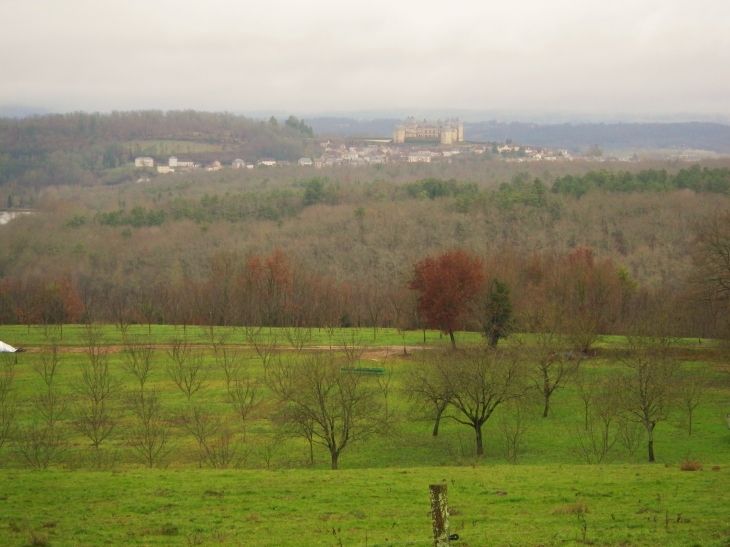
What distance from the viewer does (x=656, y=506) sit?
15633mm

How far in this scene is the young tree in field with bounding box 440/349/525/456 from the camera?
26.2 m

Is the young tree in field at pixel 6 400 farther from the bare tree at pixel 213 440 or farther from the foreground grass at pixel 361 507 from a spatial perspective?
the bare tree at pixel 213 440

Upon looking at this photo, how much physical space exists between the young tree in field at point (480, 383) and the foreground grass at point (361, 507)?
5303mm

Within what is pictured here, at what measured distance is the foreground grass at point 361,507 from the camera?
14000 millimetres

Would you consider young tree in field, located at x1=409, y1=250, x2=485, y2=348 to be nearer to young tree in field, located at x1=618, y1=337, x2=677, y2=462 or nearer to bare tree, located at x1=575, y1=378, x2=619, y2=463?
bare tree, located at x1=575, y1=378, x2=619, y2=463

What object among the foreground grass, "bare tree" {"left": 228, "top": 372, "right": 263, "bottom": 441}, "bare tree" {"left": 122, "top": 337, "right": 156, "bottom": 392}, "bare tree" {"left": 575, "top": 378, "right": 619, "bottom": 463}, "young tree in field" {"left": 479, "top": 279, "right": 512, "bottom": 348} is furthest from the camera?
"young tree in field" {"left": 479, "top": 279, "right": 512, "bottom": 348}

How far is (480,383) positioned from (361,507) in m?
10.4

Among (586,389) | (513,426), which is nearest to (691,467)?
(513,426)

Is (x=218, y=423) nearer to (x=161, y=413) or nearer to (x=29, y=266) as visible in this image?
(x=161, y=413)

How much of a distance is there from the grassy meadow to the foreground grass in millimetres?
40

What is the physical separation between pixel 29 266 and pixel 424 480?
229ft

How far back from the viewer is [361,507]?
16.6 m

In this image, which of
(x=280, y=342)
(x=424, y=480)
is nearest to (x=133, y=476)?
(x=424, y=480)

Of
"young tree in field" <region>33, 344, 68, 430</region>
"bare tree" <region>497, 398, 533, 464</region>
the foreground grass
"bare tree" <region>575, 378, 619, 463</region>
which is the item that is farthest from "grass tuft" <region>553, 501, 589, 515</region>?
"young tree in field" <region>33, 344, 68, 430</region>
